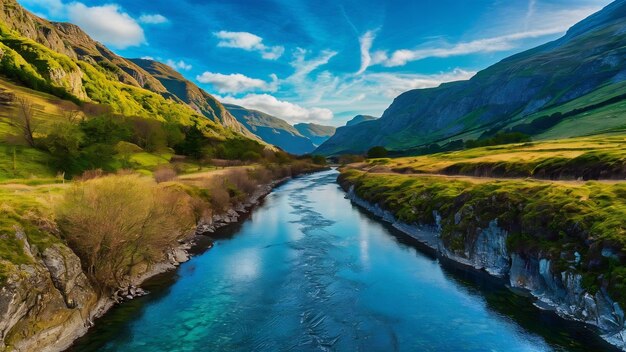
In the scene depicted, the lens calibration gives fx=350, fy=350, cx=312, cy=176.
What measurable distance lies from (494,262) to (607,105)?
183 m

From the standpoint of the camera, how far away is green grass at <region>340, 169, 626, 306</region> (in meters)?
28.0

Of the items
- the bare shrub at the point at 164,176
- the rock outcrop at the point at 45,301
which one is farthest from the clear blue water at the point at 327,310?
the bare shrub at the point at 164,176

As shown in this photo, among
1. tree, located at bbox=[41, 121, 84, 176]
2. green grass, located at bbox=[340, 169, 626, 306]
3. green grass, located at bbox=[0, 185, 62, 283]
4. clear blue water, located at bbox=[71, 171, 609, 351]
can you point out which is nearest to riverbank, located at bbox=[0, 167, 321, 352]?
green grass, located at bbox=[0, 185, 62, 283]

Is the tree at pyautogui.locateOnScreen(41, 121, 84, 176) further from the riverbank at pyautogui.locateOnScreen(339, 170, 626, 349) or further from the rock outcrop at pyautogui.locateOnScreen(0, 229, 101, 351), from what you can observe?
the riverbank at pyautogui.locateOnScreen(339, 170, 626, 349)

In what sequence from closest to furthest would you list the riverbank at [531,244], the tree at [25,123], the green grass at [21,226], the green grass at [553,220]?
the green grass at [21,226] → the riverbank at [531,244] → the green grass at [553,220] → the tree at [25,123]

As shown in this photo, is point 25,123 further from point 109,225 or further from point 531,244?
point 531,244

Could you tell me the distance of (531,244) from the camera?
35812 millimetres

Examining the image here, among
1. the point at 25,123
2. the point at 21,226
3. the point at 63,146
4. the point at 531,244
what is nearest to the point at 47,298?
the point at 21,226

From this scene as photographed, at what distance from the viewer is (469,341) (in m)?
26.9

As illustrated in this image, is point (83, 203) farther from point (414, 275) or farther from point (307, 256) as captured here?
point (414, 275)

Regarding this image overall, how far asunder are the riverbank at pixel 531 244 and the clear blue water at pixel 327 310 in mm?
2109

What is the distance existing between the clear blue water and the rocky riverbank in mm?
1423

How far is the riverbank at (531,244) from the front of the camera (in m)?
27.3

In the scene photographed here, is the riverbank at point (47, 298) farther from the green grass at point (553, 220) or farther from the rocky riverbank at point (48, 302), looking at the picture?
the green grass at point (553, 220)
